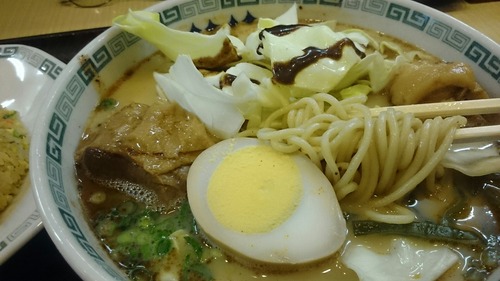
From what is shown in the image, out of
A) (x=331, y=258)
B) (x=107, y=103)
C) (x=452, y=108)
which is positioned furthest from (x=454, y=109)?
(x=107, y=103)

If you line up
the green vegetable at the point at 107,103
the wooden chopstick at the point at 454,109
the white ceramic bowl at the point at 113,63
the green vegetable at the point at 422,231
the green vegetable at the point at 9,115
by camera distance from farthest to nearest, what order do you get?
the green vegetable at the point at 9,115, the green vegetable at the point at 107,103, the wooden chopstick at the point at 454,109, the green vegetable at the point at 422,231, the white ceramic bowl at the point at 113,63

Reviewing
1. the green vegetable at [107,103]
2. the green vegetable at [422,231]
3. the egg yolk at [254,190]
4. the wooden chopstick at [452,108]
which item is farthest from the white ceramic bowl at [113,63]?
the green vegetable at [422,231]

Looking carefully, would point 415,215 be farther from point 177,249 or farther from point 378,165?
point 177,249

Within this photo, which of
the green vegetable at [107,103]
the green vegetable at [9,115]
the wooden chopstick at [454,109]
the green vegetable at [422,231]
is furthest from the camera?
the green vegetable at [9,115]

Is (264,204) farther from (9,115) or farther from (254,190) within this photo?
(9,115)

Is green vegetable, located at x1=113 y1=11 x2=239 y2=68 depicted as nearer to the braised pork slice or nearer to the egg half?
the braised pork slice

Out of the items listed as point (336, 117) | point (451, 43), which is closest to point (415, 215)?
point (336, 117)

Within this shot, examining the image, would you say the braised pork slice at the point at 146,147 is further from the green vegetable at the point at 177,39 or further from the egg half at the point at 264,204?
the green vegetable at the point at 177,39
